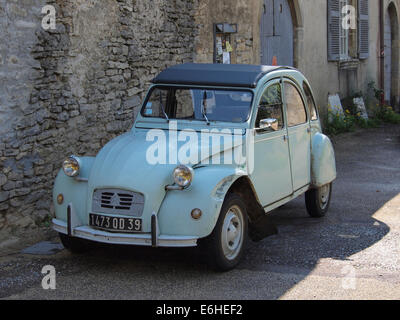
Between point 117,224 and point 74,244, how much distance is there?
757 millimetres

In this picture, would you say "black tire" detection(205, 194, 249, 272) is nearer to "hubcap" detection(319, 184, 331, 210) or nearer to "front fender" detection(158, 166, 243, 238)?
"front fender" detection(158, 166, 243, 238)

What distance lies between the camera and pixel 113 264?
18.6 feet

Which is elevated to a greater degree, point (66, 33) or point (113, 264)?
point (66, 33)

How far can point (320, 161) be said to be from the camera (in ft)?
23.9

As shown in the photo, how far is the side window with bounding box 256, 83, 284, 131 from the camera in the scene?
6.29m

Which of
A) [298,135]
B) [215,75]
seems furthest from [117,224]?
[298,135]

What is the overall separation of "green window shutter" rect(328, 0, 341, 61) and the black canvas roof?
9671mm

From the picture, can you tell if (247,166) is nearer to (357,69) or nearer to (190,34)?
(190,34)

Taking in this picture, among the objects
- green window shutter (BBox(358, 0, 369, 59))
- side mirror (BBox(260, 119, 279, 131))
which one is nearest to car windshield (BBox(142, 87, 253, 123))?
side mirror (BBox(260, 119, 279, 131))

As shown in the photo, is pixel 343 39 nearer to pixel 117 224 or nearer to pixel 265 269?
pixel 265 269

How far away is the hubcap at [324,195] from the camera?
7.60 m

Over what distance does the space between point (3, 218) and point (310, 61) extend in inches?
384
